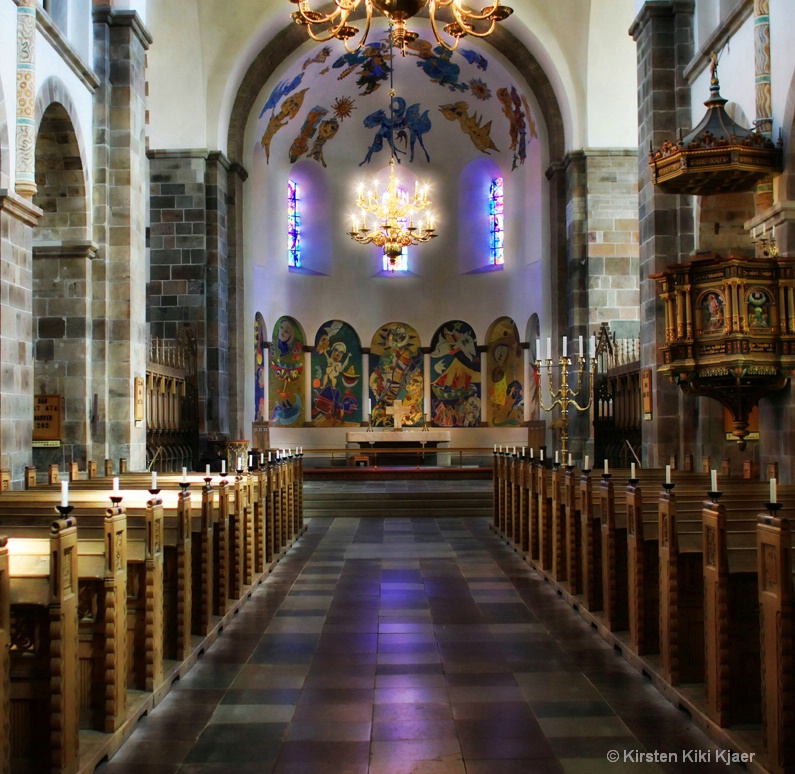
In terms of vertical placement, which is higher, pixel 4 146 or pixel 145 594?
pixel 4 146

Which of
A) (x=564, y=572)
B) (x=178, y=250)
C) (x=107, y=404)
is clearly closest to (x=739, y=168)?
(x=564, y=572)

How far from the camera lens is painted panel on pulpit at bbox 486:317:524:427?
72.2 ft

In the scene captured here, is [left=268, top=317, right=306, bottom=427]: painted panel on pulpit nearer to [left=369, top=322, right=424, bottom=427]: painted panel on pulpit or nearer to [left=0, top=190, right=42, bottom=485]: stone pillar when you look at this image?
[left=369, top=322, right=424, bottom=427]: painted panel on pulpit

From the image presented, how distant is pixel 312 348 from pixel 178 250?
6.76 meters

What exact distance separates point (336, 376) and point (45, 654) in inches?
773

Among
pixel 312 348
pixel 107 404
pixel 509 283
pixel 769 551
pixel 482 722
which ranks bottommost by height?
pixel 482 722

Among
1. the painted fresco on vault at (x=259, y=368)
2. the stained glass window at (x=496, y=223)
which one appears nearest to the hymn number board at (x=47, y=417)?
the painted fresco on vault at (x=259, y=368)

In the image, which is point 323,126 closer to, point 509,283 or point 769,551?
point 509,283

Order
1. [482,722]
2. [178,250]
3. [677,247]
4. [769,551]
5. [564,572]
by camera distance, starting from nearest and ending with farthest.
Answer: [769,551] < [482,722] < [564,572] < [677,247] < [178,250]

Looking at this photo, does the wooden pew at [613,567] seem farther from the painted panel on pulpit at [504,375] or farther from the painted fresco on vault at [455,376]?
the painted fresco on vault at [455,376]

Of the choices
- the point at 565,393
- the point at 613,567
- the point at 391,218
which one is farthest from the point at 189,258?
the point at 613,567

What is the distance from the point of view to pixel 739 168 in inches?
314

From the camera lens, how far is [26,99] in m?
8.46

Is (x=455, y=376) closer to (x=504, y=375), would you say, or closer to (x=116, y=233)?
(x=504, y=375)
